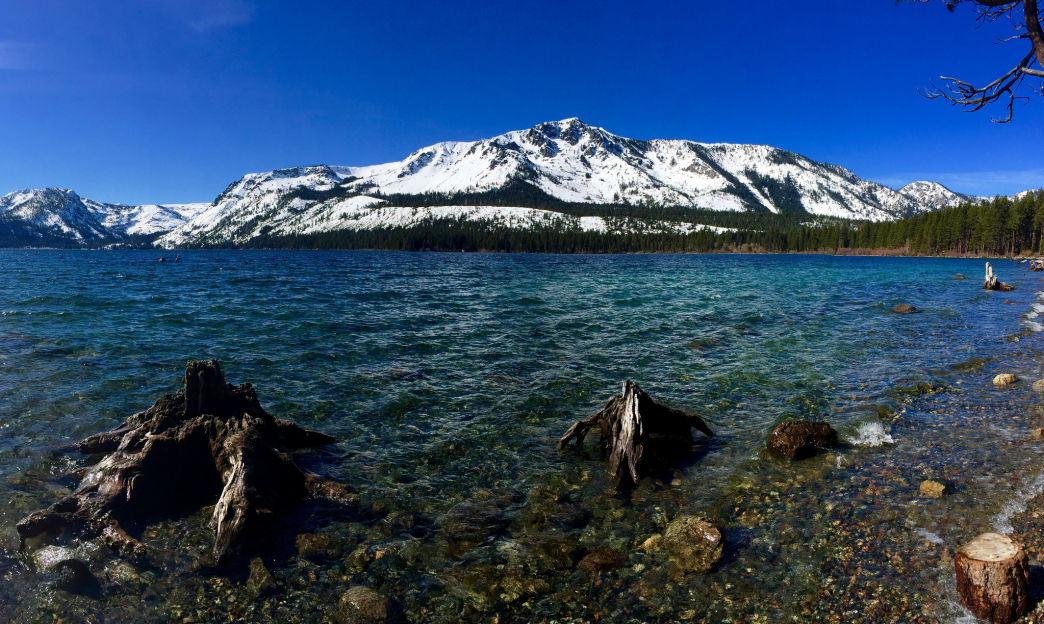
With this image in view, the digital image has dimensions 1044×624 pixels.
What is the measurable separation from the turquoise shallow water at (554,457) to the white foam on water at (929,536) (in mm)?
40

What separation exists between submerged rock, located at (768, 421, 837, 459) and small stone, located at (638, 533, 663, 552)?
483cm

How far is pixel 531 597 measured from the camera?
6930 mm

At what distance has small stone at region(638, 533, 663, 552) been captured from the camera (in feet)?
25.9

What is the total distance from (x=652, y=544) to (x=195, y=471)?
30.4ft

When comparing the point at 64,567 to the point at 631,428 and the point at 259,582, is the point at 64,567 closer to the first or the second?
the point at 259,582

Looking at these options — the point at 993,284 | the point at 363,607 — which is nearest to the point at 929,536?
the point at 363,607

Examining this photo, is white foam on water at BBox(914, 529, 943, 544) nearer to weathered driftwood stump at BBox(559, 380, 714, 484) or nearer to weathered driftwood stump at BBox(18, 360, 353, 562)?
weathered driftwood stump at BBox(559, 380, 714, 484)

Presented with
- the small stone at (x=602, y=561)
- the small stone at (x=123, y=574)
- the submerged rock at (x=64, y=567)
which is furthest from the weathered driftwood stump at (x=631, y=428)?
the submerged rock at (x=64, y=567)

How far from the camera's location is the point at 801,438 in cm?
1125

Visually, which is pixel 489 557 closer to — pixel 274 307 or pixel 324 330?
pixel 324 330

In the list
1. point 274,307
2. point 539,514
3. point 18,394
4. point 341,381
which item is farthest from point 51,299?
point 539,514

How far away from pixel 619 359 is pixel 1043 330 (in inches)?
947

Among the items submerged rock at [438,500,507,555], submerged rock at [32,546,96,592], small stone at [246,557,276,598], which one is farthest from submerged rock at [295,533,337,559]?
submerged rock at [32,546,96,592]

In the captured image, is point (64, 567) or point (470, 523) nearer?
point (64, 567)
